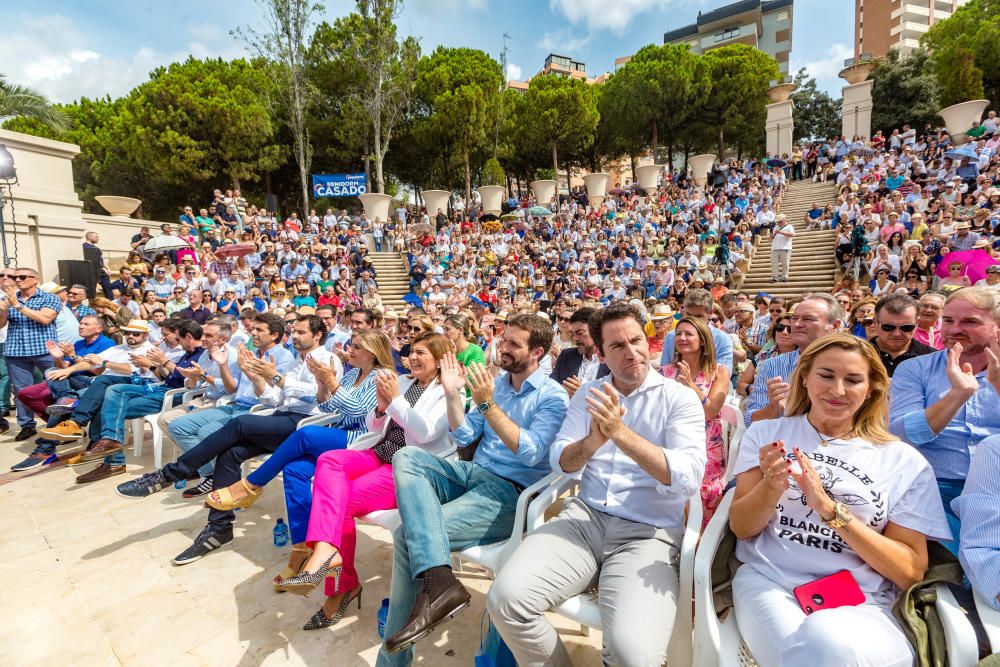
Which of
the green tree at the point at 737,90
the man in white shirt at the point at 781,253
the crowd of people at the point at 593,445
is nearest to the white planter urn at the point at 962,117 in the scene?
the man in white shirt at the point at 781,253

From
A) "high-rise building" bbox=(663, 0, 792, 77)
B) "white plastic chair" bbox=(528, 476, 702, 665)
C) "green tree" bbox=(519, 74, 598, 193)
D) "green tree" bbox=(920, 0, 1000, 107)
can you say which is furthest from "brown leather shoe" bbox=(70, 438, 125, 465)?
"high-rise building" bbox=(663, 0, 792, 77)

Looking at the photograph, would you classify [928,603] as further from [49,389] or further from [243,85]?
[243,85]

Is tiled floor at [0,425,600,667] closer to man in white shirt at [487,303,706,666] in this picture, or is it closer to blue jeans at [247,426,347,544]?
blue jeans at [247,426,347,544]

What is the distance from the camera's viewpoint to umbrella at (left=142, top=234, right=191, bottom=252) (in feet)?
39.1

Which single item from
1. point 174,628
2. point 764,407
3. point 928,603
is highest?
point 764,407

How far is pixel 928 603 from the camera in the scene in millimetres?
1438

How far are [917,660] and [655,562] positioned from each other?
76 cm

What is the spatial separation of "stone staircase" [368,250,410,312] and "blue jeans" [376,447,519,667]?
42.9 ft

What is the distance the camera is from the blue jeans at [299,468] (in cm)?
276

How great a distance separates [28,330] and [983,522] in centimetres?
783

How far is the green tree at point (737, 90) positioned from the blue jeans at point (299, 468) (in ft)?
107

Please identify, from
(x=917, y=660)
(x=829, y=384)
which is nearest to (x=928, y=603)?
(x=917, y=660)

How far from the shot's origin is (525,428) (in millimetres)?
2561

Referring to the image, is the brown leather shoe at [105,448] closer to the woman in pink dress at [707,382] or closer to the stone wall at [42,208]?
the woman in pink dress at [707,382]
